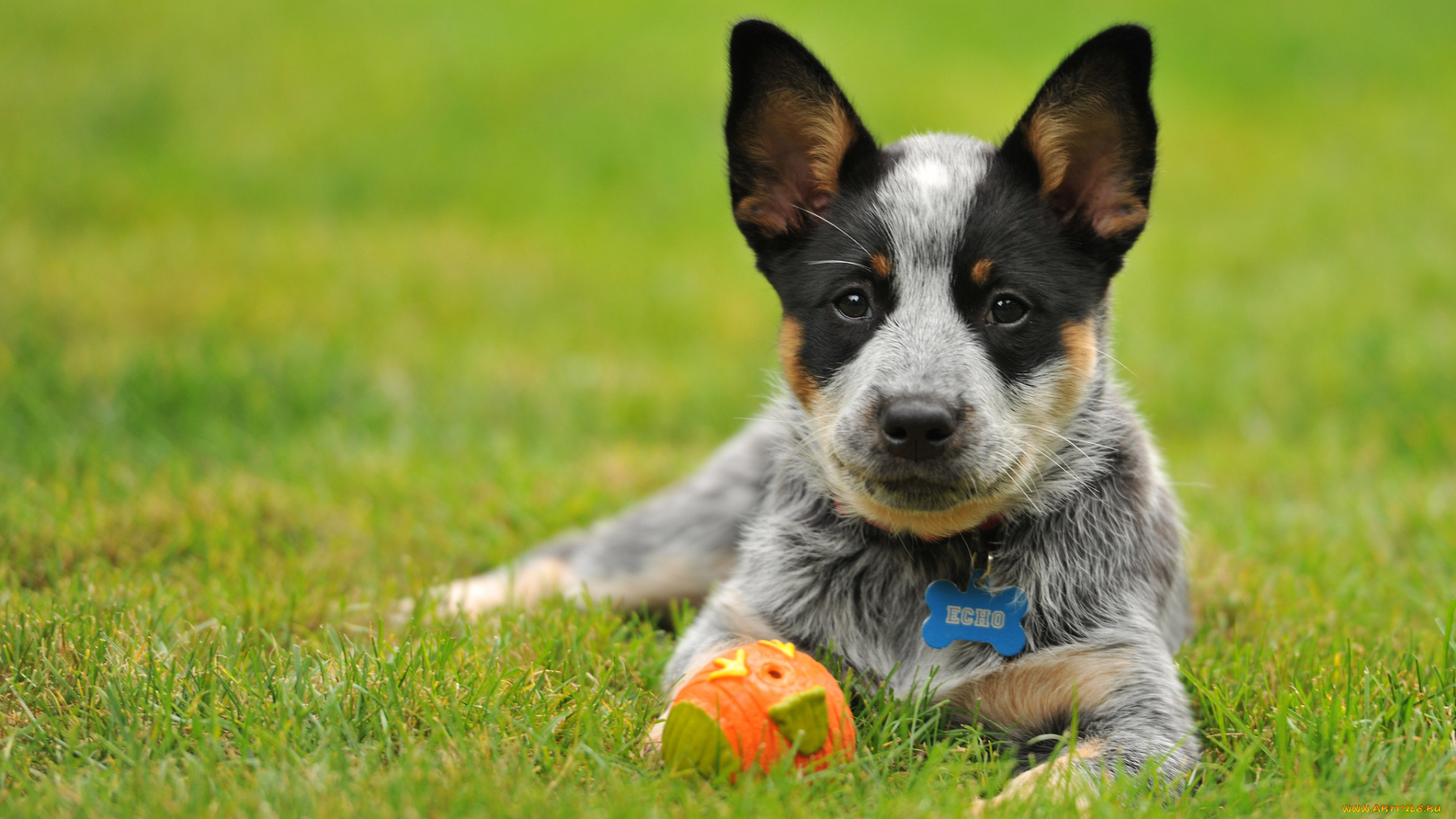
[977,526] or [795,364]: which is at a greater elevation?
[795,364]

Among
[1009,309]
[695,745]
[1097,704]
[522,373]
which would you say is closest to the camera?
[695,745]

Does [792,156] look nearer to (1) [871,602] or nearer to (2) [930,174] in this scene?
(2) [930,174]

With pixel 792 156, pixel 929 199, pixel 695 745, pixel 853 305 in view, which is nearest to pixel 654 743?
pixel 695 745

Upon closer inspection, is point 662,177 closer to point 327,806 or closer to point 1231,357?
point 1231,357

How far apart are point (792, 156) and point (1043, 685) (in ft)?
5.44

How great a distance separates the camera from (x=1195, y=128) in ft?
40.9

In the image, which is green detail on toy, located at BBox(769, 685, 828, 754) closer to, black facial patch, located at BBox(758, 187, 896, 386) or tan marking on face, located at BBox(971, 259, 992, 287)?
black facial patch, located at BBox(758, 187, 896, 386)

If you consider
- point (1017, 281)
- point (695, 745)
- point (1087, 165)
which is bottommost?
point (695, 745)

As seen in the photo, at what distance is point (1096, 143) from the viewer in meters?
3.30

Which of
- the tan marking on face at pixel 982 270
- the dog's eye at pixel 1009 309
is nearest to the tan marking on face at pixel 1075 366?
Answer: the dog's eye at pixel 1009 309

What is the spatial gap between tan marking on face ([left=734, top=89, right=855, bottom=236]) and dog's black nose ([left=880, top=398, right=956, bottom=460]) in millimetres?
797

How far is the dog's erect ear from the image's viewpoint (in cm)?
319

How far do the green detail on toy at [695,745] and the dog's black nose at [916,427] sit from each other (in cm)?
81

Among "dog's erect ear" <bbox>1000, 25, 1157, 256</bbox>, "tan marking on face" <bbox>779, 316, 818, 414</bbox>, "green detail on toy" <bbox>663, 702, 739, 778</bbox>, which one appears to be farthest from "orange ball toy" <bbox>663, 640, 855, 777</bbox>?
"dog's erect ear" <bbox>1000, 25, 1157, 256</bbox>
